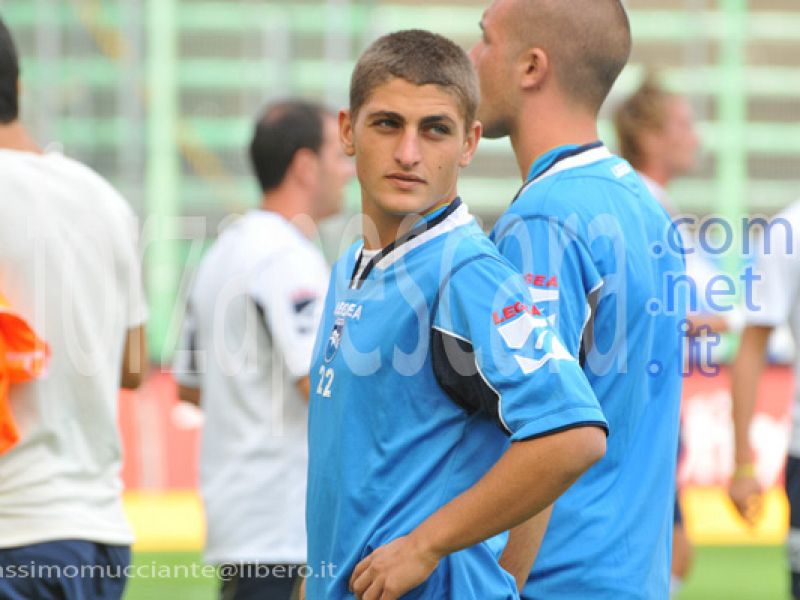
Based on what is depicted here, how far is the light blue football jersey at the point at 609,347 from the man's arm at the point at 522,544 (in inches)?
7.5

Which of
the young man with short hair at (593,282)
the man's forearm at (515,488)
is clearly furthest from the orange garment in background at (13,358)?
the man's forearm at (515,488)

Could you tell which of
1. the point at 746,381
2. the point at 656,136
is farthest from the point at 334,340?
the point at 656,136

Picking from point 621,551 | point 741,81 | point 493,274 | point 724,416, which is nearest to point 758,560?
point 724,416

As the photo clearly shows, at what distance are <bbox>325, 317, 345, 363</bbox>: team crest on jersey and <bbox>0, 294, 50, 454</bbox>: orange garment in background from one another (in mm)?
862

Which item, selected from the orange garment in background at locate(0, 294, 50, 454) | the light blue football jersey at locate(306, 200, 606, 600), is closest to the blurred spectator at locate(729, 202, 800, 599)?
the light blue football jersey at locate(306, 200, 606, 600)

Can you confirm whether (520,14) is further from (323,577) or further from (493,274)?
(323,577)

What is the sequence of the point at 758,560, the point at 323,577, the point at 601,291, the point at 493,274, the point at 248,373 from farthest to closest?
the point at 758,560
the point at 248,373
the point at 601,291
the point at 323,577
the point at 493,274

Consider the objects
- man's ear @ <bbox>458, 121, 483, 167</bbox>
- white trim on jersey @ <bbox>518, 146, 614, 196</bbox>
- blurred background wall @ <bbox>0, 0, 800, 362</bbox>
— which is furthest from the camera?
blurred background wall @ <bbox>0, 0, 800, 362</bbox>

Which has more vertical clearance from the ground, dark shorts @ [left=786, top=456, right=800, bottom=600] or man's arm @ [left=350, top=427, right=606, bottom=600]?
man's arm @ [left=350, top=427, right=606, bottom=600]

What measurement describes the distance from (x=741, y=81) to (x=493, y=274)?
33.7 ft

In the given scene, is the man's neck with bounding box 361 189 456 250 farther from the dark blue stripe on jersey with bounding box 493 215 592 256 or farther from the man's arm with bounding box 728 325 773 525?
the man's arm with bounding box 728 325 773 525

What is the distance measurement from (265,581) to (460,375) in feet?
6.97

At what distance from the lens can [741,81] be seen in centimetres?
1216

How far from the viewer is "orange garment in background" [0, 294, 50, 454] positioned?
3203 millimetres
